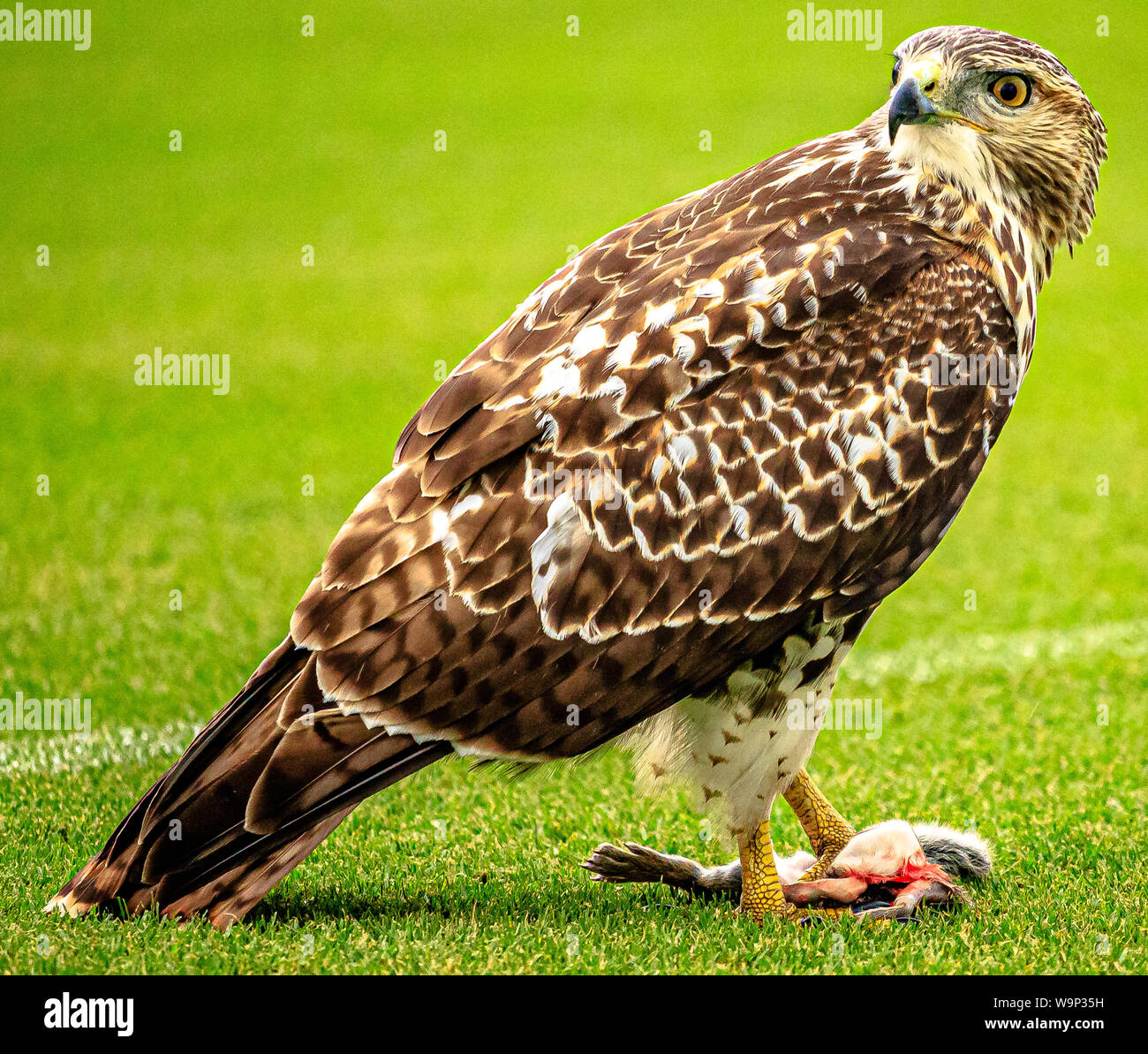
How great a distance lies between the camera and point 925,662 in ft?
31.2

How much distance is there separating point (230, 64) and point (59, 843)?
26.1 metres

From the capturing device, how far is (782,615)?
5422 mm

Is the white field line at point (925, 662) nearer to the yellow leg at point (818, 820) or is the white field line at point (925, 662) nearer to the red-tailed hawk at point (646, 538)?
the red-tailed hawk at point (646, 538)

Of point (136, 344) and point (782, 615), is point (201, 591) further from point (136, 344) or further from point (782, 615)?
point (136, 344)

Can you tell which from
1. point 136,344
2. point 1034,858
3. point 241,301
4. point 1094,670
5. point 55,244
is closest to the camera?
point 1034,858

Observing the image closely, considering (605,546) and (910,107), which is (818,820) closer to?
(605,546)

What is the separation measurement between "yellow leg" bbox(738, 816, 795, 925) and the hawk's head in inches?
94.3

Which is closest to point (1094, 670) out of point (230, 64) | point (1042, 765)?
point (1042, 765)

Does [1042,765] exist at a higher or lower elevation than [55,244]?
lower

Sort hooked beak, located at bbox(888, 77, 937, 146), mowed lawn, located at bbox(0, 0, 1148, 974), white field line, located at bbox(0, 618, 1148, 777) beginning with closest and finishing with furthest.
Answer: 1. hooked beak, located at bbox(888, 77, 937, 146)
2. mowed lawn, located at bbox(0, 0, 1148, 974)
3. white field line, located at bbox(0, 618, 1148, 777)

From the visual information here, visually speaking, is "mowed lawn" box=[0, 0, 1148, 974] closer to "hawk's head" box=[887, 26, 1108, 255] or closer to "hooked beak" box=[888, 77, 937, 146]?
"hawk's head" box=[887, 26, 1108, 255]

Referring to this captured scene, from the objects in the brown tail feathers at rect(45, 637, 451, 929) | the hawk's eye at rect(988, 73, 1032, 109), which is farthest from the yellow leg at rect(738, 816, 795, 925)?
the hawk's eye at rect(988, 73, 1032, 109)

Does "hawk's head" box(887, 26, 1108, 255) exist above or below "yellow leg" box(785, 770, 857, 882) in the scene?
above

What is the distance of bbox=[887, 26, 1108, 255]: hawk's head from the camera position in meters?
5.76
